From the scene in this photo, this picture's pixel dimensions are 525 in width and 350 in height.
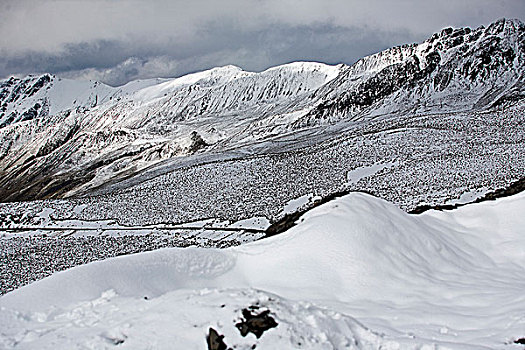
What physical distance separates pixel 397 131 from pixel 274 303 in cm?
4389

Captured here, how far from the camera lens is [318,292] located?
9930 mm

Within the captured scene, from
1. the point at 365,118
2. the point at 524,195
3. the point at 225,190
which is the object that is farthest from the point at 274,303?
the point at 365,118

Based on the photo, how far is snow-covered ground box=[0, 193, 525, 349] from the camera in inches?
274

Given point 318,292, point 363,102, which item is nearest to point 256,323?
point 318,292

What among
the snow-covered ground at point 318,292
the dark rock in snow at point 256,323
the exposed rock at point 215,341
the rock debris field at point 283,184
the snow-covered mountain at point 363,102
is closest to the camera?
the exposed rock at point 215,341

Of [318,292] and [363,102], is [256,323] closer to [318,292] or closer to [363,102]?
[318,292]

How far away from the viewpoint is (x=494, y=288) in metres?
10.1

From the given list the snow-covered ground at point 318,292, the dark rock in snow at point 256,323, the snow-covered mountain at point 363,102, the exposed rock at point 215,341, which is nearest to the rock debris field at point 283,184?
the snow-covered ground at point 318,292

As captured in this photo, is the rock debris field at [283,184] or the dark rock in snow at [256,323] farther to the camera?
the rock debris field at [283,184]

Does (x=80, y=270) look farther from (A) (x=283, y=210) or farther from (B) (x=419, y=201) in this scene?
(B) (x=419, y=201)

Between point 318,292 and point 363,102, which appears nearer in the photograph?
point 318,292

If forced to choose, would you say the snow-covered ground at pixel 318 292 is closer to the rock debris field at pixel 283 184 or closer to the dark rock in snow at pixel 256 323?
the dark rock in snow at pixel 256 323

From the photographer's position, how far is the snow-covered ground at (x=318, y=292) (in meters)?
6.95

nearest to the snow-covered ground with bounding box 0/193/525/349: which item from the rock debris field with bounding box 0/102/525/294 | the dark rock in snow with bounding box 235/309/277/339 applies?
the dark rock in snow with bounding box 235/309/277/339
